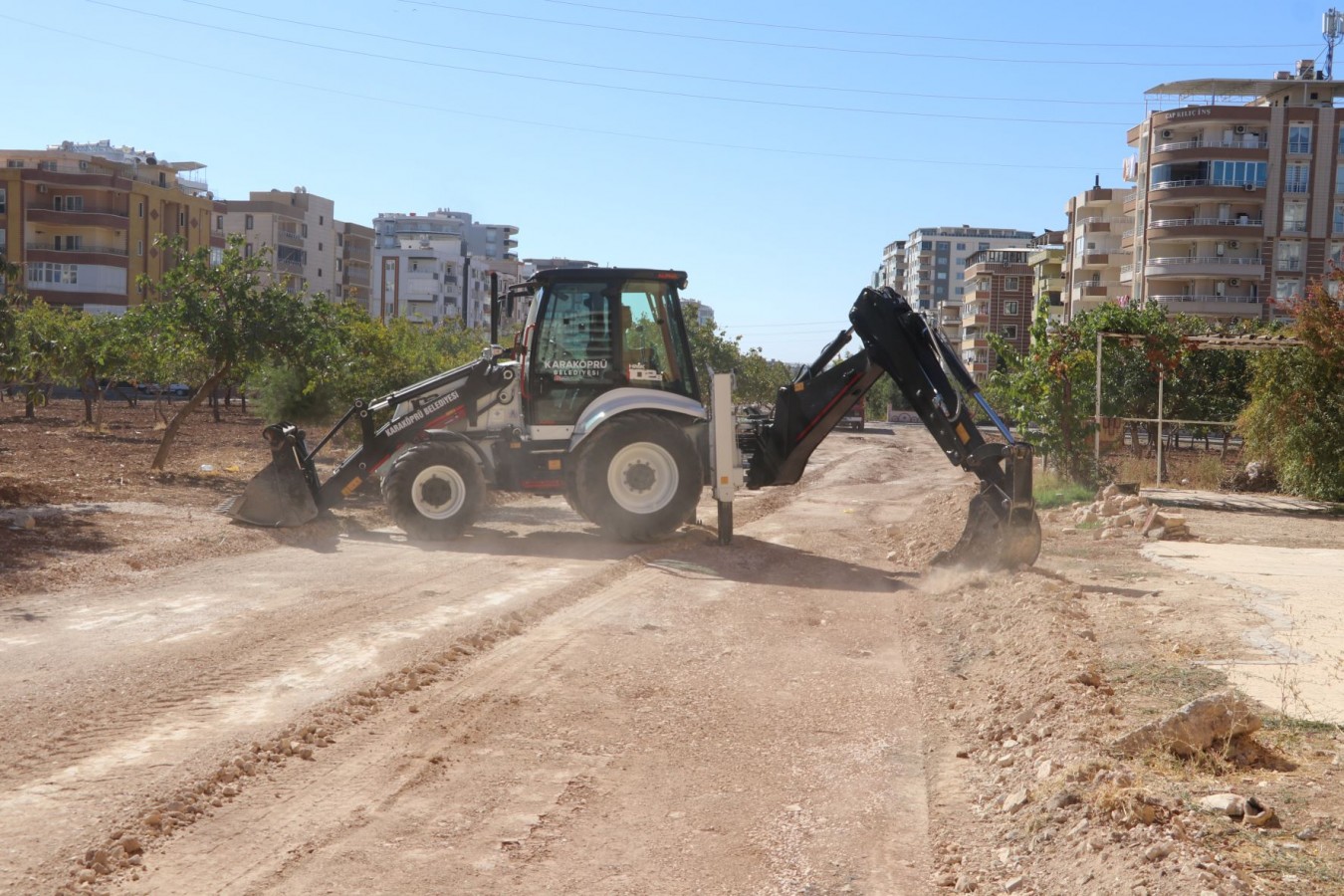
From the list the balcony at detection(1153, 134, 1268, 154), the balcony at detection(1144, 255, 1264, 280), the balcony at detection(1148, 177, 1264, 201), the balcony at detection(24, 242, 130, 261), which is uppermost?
the balcony at detection(1153, 134, 1268, 154)

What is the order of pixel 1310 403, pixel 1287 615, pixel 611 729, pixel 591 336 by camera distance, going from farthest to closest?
pixel 1310 403
pixel 591 336
pixel 1287 615
pixel 611 729

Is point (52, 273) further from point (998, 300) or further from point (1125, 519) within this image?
point (998, 300)

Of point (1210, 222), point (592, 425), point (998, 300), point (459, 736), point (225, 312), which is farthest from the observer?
point (998, 300)

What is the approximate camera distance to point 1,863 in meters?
5.02

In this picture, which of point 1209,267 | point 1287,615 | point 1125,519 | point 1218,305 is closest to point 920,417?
point 1125,519

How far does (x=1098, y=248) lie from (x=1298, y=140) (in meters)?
19.5

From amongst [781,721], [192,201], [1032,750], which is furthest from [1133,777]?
[192,201]

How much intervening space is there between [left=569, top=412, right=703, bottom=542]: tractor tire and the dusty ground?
0.99 metres

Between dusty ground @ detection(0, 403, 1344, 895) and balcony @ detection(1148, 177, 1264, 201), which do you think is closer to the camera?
dusty ground @ detection(0, 403, 1344, 895)

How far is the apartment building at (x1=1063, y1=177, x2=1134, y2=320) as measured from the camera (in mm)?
96625

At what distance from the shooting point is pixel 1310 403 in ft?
73.5

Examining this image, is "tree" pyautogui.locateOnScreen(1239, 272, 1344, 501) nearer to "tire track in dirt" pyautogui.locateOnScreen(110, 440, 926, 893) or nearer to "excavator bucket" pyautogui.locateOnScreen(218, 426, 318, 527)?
"tire track in dirt" pyautogui.locateOnScreen(110, 440, 926, 893)

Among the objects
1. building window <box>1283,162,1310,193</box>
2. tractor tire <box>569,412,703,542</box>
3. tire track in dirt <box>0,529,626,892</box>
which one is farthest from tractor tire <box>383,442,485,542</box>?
building window <box>1283,162,1310,193</box>

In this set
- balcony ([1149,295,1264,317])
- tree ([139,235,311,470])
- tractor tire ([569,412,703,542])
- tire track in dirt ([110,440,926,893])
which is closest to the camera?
tire track in dirt ([110,440,926,893])
